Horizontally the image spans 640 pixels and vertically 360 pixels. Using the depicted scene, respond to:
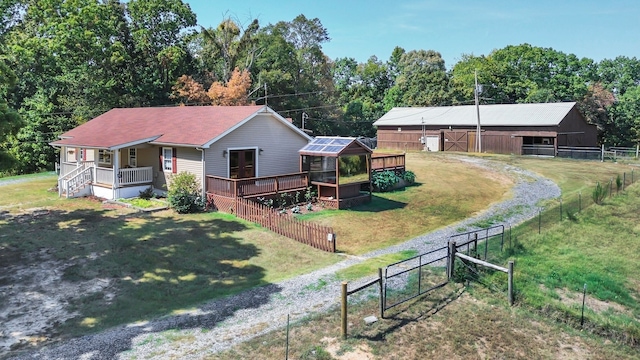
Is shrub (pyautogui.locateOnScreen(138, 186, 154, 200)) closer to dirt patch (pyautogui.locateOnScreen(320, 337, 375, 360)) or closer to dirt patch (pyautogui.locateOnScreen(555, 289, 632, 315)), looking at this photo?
dirt patch (pyautogui.locateOnScreen(320, 337, 375, 360))

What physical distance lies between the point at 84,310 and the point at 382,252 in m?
9.03

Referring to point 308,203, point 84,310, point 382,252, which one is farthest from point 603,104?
point 84,310

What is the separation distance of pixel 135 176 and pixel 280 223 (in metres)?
10.2

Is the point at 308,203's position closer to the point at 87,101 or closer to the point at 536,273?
the point at 536,273

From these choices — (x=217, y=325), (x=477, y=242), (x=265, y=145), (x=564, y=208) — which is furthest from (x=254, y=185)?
(x=564, y=208)

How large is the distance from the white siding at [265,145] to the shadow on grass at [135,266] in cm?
340

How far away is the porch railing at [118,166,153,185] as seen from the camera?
901 inches

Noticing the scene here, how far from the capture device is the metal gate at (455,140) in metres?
47.1

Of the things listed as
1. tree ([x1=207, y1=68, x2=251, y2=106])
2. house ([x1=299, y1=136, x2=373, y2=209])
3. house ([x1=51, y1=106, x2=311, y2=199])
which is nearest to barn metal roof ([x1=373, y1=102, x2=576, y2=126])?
tree ([x1=207, y1=68, x2=251, y2=106])

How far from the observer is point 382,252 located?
1559cm

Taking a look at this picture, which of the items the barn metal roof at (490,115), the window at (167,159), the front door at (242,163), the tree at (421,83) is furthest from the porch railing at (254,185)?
the tree at (421,83)

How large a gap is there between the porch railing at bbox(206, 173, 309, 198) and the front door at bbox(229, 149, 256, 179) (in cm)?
197

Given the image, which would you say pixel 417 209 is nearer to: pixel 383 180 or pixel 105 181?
pixel 383 180

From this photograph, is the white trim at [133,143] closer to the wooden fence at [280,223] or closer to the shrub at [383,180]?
the wooden fence at [280,223]
